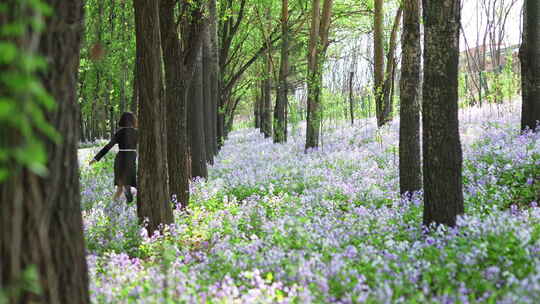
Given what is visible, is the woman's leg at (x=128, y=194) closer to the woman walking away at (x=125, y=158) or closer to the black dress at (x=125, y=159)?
the woman walking away at (x=125, y=158)

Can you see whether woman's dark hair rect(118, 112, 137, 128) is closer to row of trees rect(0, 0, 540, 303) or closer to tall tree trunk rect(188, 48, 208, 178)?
row of trees rect(0, 0, 540, 303)

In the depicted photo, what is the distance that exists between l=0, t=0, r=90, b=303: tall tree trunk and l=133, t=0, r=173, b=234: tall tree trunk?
404 centimetres

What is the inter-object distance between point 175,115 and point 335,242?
525 centimetres

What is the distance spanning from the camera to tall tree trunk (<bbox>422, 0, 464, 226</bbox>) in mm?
6133

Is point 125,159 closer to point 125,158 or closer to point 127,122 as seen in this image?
point 125,158

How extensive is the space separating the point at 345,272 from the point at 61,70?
10.2 feet

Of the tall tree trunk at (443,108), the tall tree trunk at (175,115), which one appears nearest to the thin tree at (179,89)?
the tall tree trunk at (175,115)

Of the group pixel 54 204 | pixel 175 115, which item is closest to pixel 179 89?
pixel 175 115

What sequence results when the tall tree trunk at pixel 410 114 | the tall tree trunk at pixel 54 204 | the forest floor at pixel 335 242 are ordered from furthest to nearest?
the tall tree trunk at pixel 410 114, the forest floor at pixel 335 242, the tall tree trunk at pixel 54 204

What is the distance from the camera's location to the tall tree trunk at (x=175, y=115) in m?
9.22

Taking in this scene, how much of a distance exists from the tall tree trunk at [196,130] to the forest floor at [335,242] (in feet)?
2.87

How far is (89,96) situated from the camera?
3312cm

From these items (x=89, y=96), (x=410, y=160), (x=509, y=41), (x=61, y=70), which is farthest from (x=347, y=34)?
(x=61, y=70)

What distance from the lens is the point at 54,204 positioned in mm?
2986
